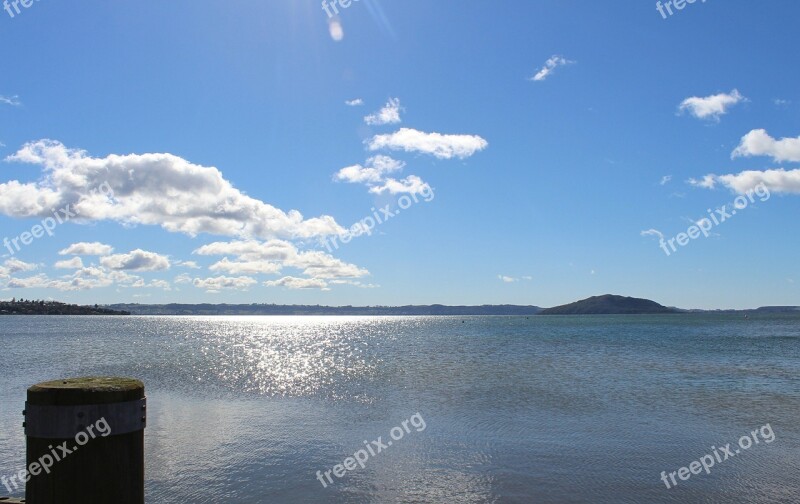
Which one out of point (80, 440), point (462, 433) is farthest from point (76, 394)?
point (462, 433)

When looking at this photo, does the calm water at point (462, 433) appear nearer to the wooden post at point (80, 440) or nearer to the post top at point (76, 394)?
the wooden post at point (80, 440)

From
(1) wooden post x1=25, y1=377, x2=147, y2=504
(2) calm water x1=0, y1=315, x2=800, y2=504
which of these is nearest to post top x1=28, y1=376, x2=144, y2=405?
(1) wooden post x1=25, y1=377, x2=147, y2=504

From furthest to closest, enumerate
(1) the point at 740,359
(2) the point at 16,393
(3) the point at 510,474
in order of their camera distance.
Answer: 1. (1) the point at 740,359
2. (2) the point at 16,393
3. (3) the point at 510,474

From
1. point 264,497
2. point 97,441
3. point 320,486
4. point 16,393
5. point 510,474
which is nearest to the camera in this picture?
point 97,441

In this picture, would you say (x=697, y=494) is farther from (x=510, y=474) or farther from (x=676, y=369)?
(x=676, y=369)

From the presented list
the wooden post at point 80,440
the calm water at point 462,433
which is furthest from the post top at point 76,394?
the calm water at point 462,433

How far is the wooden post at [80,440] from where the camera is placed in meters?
3.86

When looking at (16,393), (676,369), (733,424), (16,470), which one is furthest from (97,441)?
(676,369)

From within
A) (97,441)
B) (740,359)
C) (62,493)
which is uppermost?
(97,441)

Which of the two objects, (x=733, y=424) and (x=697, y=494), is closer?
(x=697, y=494)

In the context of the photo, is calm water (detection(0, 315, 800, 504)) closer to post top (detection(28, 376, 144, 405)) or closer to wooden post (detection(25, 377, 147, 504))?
wooden post (detection(25, 377, 147, 504))

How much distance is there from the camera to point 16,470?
14461mm

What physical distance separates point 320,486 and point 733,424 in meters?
17.0

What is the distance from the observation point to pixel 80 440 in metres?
3.90
